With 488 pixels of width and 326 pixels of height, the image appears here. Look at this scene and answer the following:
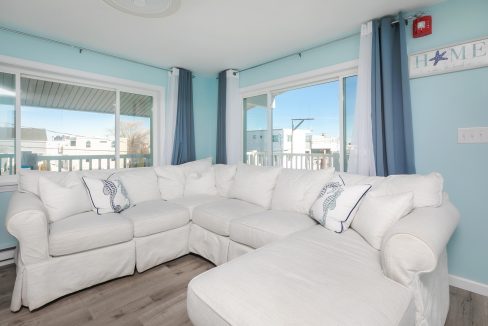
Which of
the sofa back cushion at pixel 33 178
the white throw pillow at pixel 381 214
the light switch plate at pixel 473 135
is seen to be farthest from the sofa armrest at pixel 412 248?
the sofa back cushion at pixel 33 178

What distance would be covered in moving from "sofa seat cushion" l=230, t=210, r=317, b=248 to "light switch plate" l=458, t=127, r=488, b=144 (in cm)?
141

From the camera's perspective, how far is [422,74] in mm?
2148

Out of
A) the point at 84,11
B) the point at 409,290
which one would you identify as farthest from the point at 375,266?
the point at 84,11

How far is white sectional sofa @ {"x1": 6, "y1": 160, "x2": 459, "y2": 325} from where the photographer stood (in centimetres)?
97

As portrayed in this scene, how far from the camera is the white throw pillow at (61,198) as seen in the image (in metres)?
2.02

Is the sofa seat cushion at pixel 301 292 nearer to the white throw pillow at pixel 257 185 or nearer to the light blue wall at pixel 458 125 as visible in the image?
the white throw pillow at pixel 257 185

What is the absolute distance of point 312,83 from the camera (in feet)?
10.1

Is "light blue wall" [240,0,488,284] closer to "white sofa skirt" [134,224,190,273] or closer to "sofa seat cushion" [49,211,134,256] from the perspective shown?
"white sofa skirt" [134,224,190,273]

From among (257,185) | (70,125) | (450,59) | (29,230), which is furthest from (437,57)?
(70,125)

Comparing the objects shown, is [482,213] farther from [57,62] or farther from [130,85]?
[57,62]

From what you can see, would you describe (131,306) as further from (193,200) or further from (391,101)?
(391,101)

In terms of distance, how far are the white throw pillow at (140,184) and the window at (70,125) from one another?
81cm

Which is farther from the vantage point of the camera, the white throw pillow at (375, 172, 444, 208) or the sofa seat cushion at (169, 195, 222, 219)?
the sofa seat cushion at (169, 195, 222, 219)

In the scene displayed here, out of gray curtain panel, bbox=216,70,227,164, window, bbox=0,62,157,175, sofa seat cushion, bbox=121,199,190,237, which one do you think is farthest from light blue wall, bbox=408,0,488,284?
window, bbox=0,62,157,175
